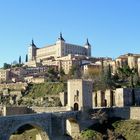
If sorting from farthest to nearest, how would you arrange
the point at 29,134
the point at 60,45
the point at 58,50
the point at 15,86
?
the point at 58,50, the point at 60,45, the point at 15,86, the point at 29,134

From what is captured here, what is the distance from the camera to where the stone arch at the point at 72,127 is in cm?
4078

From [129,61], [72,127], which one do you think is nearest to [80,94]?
[72,127]

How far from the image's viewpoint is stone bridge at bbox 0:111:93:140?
106ft

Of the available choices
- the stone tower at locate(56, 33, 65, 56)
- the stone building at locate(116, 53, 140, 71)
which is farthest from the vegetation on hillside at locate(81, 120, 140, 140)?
the stone tower at locate(56, 33, 65, 56)

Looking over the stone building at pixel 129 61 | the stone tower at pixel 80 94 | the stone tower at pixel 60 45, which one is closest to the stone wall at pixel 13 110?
the stone tower at pixel 80 94

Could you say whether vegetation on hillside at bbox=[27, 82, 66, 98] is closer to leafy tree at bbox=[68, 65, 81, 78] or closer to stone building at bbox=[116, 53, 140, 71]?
leafy tree at bbox=[68, 65, 81, 78]

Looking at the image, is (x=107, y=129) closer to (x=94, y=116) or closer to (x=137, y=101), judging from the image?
(x=94, y=116)

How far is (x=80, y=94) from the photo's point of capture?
4266 centimetres

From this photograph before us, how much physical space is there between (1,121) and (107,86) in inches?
1397

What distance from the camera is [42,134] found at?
124ft

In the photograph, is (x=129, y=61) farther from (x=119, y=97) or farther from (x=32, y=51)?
(x=32, y=51)

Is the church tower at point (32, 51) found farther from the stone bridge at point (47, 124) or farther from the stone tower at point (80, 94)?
the stone bridge at point (47, 124)

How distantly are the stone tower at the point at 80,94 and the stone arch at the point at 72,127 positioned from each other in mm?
1617

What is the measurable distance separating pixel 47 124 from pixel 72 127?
4562mm
